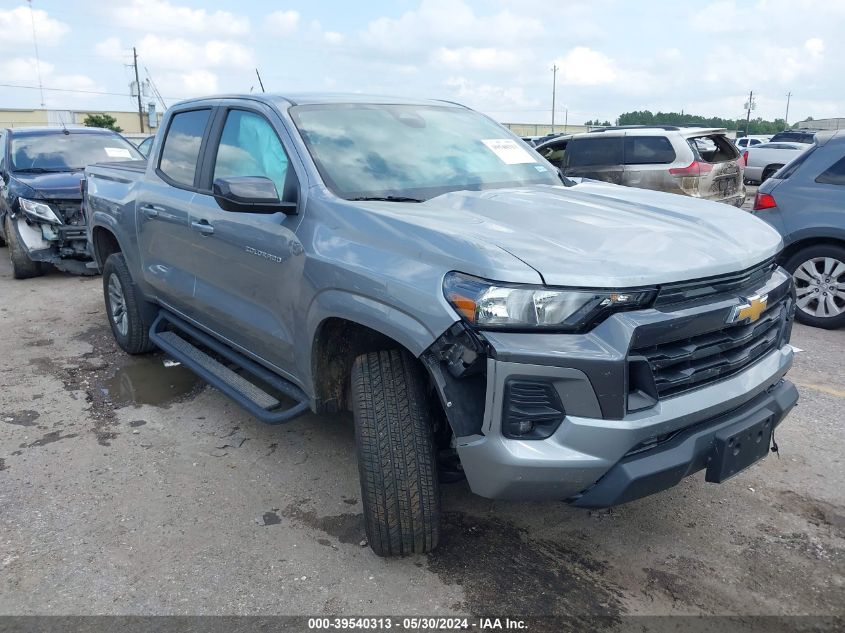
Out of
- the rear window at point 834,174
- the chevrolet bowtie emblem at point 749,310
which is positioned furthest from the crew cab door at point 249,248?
the rear window at point 834,174

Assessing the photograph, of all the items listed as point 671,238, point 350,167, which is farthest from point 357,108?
point 671,238

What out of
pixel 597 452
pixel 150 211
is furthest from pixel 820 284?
pixel 150 211

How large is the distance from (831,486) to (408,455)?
7.32ft

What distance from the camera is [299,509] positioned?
3.34 m

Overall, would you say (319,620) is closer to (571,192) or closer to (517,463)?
(517,463)

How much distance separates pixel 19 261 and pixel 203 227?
18.8 ft

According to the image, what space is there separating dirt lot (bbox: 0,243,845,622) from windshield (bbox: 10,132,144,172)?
224 inches

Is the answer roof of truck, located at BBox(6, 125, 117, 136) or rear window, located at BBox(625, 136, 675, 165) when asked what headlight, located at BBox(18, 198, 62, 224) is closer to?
roof of truck, located at BBox(6, 125, 117, 136)

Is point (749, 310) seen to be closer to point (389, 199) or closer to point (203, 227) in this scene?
point (389, 199)

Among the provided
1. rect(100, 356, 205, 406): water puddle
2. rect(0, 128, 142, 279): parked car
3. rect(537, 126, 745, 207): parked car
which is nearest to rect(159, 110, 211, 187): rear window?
rect(100, 356, 205, 406): water puddle

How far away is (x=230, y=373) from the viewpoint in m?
4.05

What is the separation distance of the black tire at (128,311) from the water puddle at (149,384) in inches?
6.7

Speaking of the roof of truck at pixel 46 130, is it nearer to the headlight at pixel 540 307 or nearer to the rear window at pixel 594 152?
the rear window at pixel 594 152

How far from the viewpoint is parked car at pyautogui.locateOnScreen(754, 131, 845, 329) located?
597 cm
